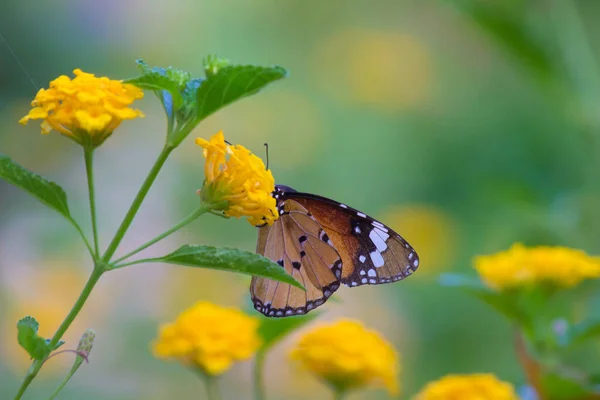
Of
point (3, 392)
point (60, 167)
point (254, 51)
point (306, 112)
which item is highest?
point (254, 51)

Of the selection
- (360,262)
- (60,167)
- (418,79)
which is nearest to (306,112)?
(418,79)

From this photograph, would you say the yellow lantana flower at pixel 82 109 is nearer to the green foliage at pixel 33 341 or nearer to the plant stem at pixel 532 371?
the green foliage at pixel 33 341

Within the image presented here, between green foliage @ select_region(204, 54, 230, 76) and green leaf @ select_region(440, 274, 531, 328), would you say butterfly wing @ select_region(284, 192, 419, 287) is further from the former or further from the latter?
green foliage @ select_region(204, 54, 230, 76)

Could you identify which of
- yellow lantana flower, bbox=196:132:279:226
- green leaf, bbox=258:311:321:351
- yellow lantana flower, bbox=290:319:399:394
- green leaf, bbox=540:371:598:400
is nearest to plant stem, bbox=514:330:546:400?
green leaf, bbox=540:371:598:400

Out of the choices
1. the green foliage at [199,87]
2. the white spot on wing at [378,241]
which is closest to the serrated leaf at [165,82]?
the green foliage at [199,87]

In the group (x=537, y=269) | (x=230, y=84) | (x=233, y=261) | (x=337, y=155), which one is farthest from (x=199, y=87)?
(x=337, y=155)

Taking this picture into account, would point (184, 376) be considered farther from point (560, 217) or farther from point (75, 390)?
point (560, 217)
